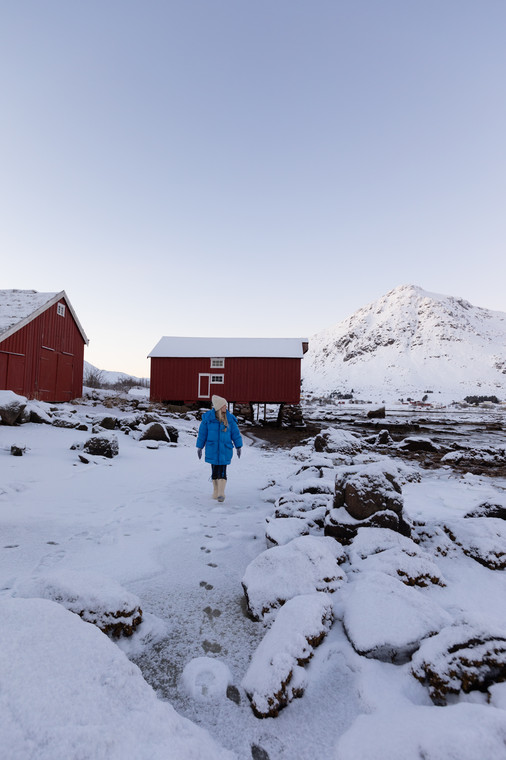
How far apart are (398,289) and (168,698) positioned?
205240mm

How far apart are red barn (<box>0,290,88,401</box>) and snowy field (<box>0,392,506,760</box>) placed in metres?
14.6

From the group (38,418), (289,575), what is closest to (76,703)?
(289,575)

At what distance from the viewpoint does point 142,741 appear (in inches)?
57.7

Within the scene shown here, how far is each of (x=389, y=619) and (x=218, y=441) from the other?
12.6 feet

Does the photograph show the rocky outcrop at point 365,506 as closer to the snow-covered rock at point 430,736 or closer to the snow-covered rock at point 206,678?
the snow-covered rock at point 206,678

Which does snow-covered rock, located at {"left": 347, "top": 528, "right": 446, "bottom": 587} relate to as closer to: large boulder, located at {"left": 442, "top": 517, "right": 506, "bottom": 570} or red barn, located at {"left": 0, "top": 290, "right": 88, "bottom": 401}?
large boulder, located at {"left": 442, "top": 517, "right": 506, "bottom": 570}

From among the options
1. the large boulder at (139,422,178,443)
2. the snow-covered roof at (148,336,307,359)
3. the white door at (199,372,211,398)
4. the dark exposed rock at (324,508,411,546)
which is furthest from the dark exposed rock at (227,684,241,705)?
the white door at (199,372,211,398)

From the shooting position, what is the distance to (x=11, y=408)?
391 inches

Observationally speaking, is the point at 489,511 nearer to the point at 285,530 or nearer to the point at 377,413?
the point at 285,530

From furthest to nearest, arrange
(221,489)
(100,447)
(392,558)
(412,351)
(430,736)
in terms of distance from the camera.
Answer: (412,351), (100,447), (221,489), (392,558), (430,736)

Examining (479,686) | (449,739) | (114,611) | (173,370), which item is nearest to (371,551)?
(479,686)

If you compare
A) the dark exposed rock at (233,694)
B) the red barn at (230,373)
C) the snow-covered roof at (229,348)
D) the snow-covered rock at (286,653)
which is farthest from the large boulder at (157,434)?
the snow-covered roof at (229,348)

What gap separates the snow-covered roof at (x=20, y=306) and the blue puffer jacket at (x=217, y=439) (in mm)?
14827

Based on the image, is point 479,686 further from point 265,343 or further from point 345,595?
point 265,343
